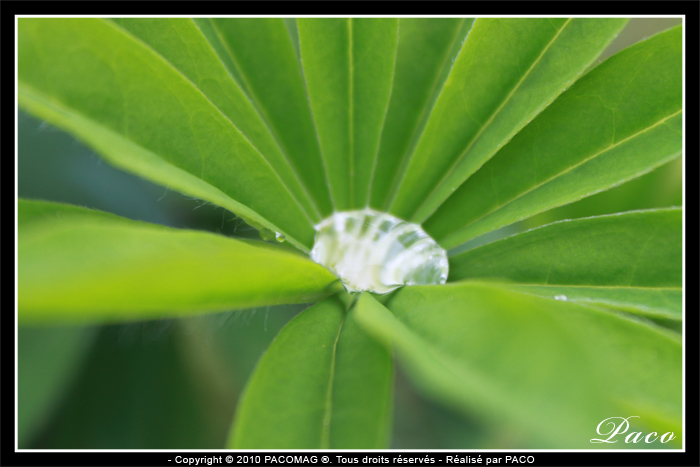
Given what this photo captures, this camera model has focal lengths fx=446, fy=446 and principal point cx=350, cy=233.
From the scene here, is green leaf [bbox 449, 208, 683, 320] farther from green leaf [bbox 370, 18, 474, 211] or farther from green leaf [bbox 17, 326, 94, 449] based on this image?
green leaf [bbox 17, 326, 94, 449]

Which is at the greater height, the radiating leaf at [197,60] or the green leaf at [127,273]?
the radiating leaf at [197,60]

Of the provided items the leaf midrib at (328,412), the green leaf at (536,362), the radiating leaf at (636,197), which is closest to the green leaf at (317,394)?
the leaf midrib at (328,412)

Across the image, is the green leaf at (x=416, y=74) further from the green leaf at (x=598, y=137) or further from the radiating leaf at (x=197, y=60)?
the radiating leaf at (x=197, y=60)

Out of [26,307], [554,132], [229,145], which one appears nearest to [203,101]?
[229,145]

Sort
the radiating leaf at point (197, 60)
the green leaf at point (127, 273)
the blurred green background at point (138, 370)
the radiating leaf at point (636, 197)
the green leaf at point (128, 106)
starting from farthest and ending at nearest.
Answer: the radiating leaf at point (636, 197) → the blurred green background at point (138, 370) → the radiating leaf at point (197, 60) → the green leaf at point (128, 106) → the green leaf at point (127, 273)

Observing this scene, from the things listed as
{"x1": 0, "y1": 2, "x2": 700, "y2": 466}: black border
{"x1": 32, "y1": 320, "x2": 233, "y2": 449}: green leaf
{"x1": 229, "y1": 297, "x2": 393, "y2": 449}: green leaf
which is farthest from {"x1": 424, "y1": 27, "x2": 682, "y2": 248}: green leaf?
{"x1": 32, "y1": 320, "x2": 233, "y2": 449}: green leaf

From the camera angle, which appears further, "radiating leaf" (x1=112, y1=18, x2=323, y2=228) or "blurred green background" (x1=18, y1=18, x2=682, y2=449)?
"blurred green background" (x1=18, y1=18, x2=682, y2=449)

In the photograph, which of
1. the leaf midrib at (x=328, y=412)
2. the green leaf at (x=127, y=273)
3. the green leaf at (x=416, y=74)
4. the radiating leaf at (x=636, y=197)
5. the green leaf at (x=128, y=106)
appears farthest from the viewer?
the radiating leaf at (x=636, y=197)

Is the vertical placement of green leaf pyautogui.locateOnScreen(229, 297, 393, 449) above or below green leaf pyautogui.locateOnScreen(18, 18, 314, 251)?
below
